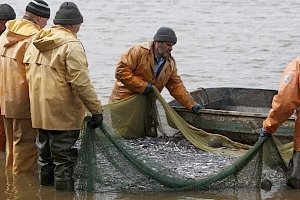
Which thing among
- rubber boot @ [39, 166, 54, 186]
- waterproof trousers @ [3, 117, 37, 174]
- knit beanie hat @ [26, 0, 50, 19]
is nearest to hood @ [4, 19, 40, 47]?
knit beanie hat @ [26, 0, 50, 19]

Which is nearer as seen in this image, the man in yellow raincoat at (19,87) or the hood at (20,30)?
the man in yellow raincoat at (19,87)

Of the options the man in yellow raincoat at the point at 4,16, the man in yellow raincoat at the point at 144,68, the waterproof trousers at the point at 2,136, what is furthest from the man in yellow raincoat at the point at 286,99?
the man in yellow raincoat at the point at 4,16

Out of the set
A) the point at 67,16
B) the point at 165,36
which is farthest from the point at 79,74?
the point at 165,36

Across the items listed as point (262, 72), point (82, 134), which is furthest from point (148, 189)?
point (262, 72)

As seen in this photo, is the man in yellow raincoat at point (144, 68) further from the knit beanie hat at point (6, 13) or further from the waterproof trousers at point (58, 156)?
the waterproof trousers at point (58, 156)

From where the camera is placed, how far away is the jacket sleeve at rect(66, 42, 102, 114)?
28.2 feet

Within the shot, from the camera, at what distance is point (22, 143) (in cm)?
970

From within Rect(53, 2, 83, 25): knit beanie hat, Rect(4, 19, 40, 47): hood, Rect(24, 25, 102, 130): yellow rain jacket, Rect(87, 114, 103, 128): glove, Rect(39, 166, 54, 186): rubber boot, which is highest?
Rect(53, 2, 83, 25): knit beanie hat

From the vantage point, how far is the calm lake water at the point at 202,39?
18750mm

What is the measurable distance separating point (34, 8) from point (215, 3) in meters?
24.7

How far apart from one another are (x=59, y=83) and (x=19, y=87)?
0.89 metres

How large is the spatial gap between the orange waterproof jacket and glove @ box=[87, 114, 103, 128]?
226cm

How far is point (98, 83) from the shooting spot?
60.4 ft

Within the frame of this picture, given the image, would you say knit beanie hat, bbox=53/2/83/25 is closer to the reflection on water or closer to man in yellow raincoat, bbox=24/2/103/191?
man in yellow raincoat, bbox=24/2/103/191
